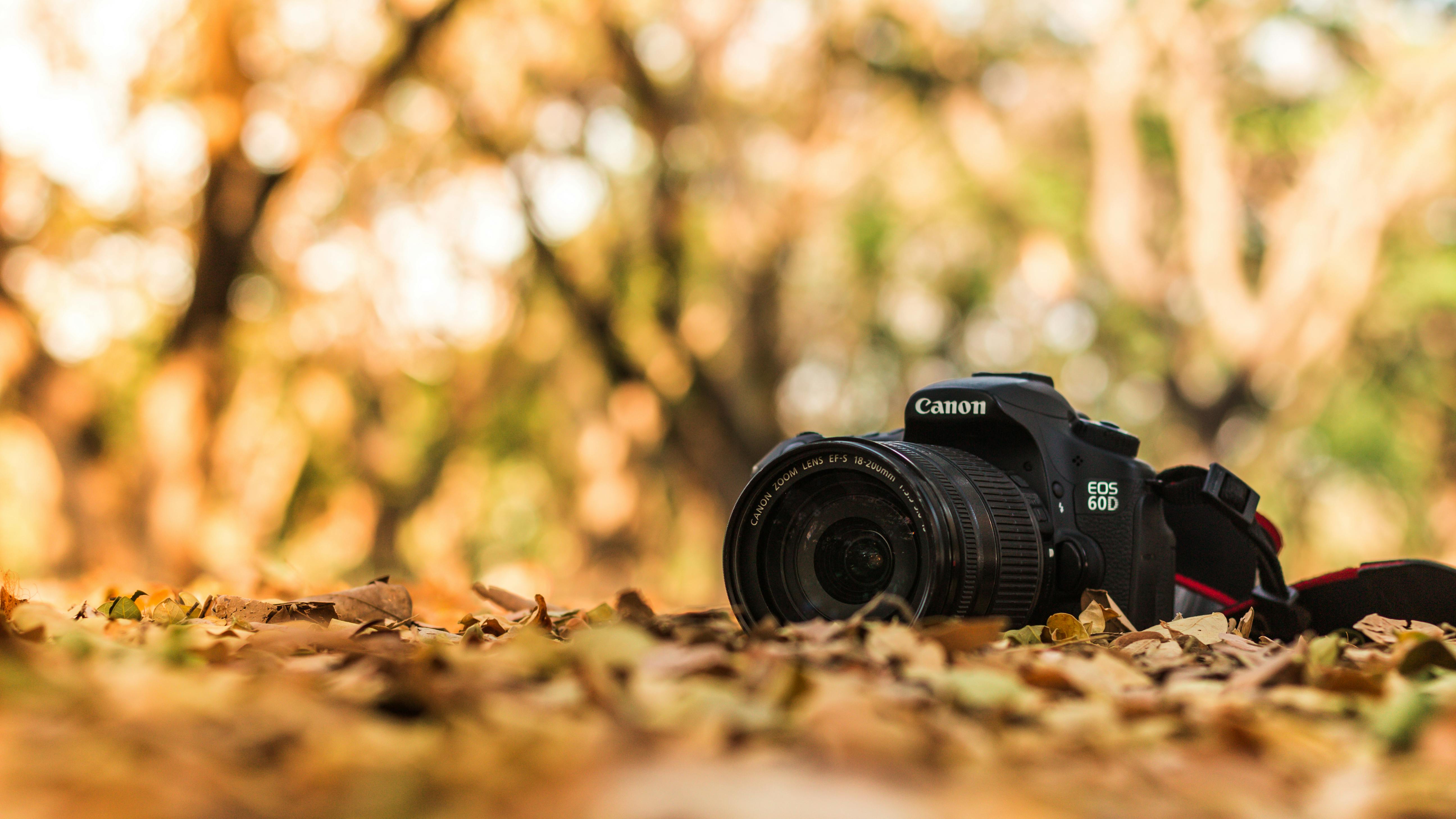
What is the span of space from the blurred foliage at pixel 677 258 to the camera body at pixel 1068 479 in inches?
151

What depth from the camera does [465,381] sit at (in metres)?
12.3

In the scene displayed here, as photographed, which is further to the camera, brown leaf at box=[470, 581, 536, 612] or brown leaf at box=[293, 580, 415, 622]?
brown leaf at box=[470, 581, 536, 612]

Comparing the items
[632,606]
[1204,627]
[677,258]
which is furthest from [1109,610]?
[677,258]

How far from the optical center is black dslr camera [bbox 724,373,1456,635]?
1938 millimetres

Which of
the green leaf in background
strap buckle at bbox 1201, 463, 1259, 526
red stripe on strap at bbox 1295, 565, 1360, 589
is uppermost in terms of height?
strap buckle at bbox 1201, 463, 1259, 526

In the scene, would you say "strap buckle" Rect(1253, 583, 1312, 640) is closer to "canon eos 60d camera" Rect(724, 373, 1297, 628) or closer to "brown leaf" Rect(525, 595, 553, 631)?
"canon eos 60d camera" Rect(724, 373, 1297, 628)

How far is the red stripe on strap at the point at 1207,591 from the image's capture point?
2.39 meters

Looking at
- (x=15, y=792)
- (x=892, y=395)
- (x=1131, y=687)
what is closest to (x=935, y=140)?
(x=892, y=395)

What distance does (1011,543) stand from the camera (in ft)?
6.56

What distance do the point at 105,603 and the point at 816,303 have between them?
10.8 meters

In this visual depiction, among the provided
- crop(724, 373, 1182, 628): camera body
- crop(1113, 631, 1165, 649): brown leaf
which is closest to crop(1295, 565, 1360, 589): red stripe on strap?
crop(724, 373, 1182, 628): camera body

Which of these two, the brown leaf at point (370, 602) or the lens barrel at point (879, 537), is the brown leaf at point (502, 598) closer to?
the brown leaf at point (370, 602)

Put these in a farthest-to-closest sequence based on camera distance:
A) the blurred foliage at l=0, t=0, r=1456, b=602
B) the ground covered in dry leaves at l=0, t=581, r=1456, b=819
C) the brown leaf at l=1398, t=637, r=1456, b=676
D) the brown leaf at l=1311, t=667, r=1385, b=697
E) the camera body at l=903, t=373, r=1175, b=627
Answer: the blurred foliage at l=0, t=0, r=1456, b=602, the camera body at l=903, t=373, r=1175, b=627, the brown leaf at l=1398, t=637, r=1456, b=676, the brown leaf at l=1311, t=667, r=1385, b=697, the ground covered in dry leaves at l=0, t=581, r=1456, b=819

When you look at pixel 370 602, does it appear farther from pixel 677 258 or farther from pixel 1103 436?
pixel 677 258
